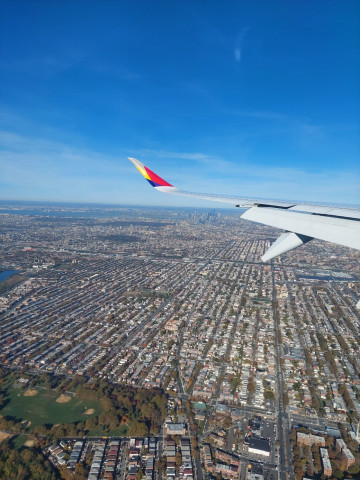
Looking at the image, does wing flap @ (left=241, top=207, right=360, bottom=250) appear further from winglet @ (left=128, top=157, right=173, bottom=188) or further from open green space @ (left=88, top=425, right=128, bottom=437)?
open green space @ (left=88, top=425, right=128, bottom=437)

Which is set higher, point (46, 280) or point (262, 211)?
point (262, 211)

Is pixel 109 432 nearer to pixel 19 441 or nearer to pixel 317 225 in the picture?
pixel 19 441

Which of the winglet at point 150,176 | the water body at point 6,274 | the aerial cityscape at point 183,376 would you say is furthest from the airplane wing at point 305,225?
the water body at point 6,274

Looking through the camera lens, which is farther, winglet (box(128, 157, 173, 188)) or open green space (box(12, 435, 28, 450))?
open green space (box(12, 435, 28, 450))

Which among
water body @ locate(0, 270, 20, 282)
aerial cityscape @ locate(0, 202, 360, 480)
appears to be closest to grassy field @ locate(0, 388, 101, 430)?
aerial cityscape @ locate(0, 202, 360, 480)

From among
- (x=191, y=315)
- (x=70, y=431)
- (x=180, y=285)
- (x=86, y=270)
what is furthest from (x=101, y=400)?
(x=86, y=270)

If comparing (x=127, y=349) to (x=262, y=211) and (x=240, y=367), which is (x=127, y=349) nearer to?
(x=240, y=367)
